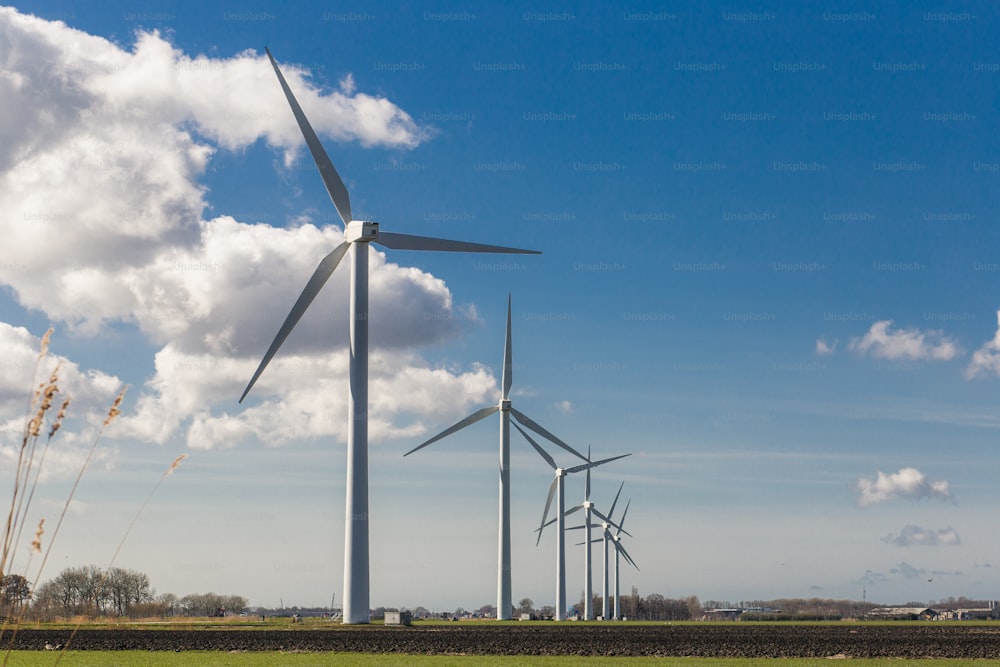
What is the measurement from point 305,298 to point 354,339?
145 inches

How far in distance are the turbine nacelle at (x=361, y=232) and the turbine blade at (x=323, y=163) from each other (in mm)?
1276

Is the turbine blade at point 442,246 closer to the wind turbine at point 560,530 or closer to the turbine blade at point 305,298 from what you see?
the turbine blade at point 305,298

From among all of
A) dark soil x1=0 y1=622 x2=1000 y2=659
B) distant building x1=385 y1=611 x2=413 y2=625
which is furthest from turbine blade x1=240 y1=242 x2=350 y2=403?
distant building x1=385 y1=611 x2=413 y2=625

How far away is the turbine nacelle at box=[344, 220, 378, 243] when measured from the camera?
204 feet

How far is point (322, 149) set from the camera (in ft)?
212

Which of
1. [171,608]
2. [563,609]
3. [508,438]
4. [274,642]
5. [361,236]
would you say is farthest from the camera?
[171,608]

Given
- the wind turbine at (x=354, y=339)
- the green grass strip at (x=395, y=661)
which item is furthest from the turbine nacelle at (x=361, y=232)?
the green grass strip at (x=395, y=661)

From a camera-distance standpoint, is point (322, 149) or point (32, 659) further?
point (322, 149)

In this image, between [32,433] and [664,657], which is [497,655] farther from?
[32,433]

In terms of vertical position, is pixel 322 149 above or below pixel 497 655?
above

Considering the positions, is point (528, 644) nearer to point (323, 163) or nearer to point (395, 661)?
point (395, 661)

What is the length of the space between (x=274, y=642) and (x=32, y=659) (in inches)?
541

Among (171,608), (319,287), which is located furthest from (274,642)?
(171,608)

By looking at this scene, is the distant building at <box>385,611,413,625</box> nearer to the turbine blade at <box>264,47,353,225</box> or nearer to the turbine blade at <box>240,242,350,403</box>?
the turbine blade at <box>240,242,350,403</box>
